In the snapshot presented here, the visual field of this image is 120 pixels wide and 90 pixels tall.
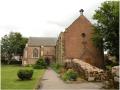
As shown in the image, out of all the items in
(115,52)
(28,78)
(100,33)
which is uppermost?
(100,33)

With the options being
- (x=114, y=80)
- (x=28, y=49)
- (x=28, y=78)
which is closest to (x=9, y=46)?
(x=28, y=49)

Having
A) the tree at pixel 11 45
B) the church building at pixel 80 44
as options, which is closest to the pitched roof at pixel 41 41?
the tree at pixel 11 45

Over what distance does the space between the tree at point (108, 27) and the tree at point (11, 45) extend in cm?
Answer: 4507

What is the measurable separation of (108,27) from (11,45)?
161 feet

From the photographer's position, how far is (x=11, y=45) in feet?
307

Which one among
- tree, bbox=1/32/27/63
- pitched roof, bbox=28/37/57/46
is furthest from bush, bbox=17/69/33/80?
tree, bbox=1/32/27/63

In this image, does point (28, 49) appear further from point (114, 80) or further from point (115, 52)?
point (114, 80)

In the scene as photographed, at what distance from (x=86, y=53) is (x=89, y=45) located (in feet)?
5.96

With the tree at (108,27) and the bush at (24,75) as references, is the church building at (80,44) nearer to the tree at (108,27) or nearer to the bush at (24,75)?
the tree at (108,27)

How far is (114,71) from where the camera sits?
1928 cm

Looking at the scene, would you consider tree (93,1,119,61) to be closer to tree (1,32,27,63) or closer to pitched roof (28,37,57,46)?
pitched roof (28,37,57,46)

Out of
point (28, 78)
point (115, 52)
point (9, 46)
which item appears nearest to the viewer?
point (28, 78)

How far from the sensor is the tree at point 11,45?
306 feet

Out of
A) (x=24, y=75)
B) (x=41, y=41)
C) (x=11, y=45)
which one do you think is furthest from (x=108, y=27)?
(x=11, y=45)
